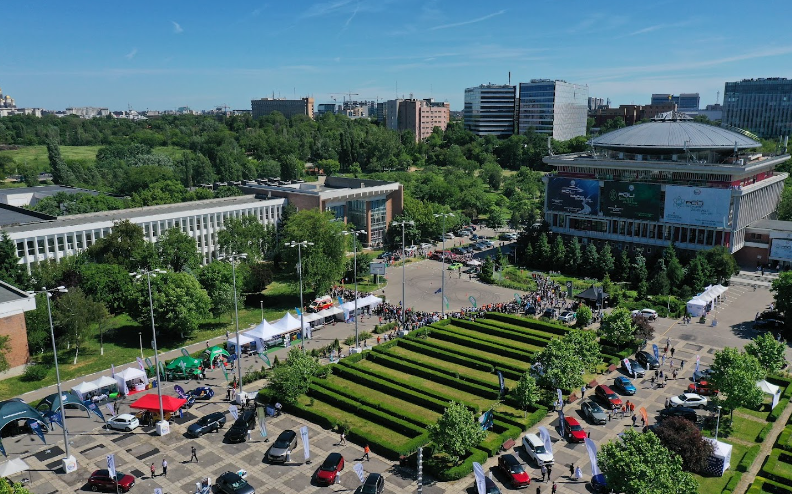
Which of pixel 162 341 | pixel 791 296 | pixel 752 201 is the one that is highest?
pixel 752 201

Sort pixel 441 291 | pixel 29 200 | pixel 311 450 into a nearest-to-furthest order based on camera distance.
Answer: pixel 311 450 → pixel 441 291 → pixel 29 200

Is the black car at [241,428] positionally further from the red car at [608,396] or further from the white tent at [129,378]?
the red car at [608,396]

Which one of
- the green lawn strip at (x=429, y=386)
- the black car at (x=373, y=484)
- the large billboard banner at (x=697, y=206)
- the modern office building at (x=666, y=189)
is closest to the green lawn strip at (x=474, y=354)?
the green lawn strip at (x=429, y=386)

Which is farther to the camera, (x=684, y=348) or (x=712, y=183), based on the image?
(x=712, y=183)

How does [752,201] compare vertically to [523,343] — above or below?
above

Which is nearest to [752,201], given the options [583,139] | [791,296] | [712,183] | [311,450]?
[712,183]

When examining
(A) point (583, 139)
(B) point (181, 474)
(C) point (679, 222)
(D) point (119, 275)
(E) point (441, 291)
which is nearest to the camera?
(B) point (181, 474)

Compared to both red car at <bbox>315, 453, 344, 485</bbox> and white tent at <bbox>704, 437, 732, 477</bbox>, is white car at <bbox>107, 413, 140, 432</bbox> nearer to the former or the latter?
red car at <bbox>315, 453, 344, 485</bbox>

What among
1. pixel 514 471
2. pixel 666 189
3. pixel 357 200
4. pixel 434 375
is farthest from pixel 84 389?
pixel 666 189

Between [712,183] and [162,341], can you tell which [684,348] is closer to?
[712,183]
